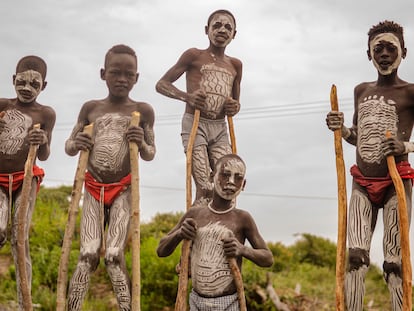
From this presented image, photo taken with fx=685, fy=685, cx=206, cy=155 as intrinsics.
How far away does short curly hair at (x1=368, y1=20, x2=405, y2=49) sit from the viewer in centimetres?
692

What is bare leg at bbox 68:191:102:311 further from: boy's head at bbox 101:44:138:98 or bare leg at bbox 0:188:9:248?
boy's head at bbox 101:44:138:98

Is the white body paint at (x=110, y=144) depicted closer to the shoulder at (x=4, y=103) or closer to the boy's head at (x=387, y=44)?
the shoulder at (x=4, y=103)

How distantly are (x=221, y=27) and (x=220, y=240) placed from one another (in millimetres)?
2869

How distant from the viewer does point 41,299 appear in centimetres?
1194

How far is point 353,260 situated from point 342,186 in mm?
720

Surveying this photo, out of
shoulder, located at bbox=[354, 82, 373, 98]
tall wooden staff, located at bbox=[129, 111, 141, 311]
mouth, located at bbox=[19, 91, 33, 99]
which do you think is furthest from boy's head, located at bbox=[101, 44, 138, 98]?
shoulder, located at bbox=[354, 82, 373, 98]

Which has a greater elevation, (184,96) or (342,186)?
(184,96)

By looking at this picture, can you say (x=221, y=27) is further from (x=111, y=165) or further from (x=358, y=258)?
(x=358, y=258)

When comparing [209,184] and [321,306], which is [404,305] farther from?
[321,306]

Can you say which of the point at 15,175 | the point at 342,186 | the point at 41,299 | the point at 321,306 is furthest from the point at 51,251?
the point at 342,186

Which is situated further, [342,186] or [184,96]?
[184,96]

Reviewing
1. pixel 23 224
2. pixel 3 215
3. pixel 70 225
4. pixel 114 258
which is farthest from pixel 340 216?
pixel 3 215

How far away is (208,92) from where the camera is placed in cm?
777

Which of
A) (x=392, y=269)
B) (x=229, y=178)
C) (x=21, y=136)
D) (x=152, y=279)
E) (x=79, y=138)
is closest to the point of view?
(x=229, y=178)
